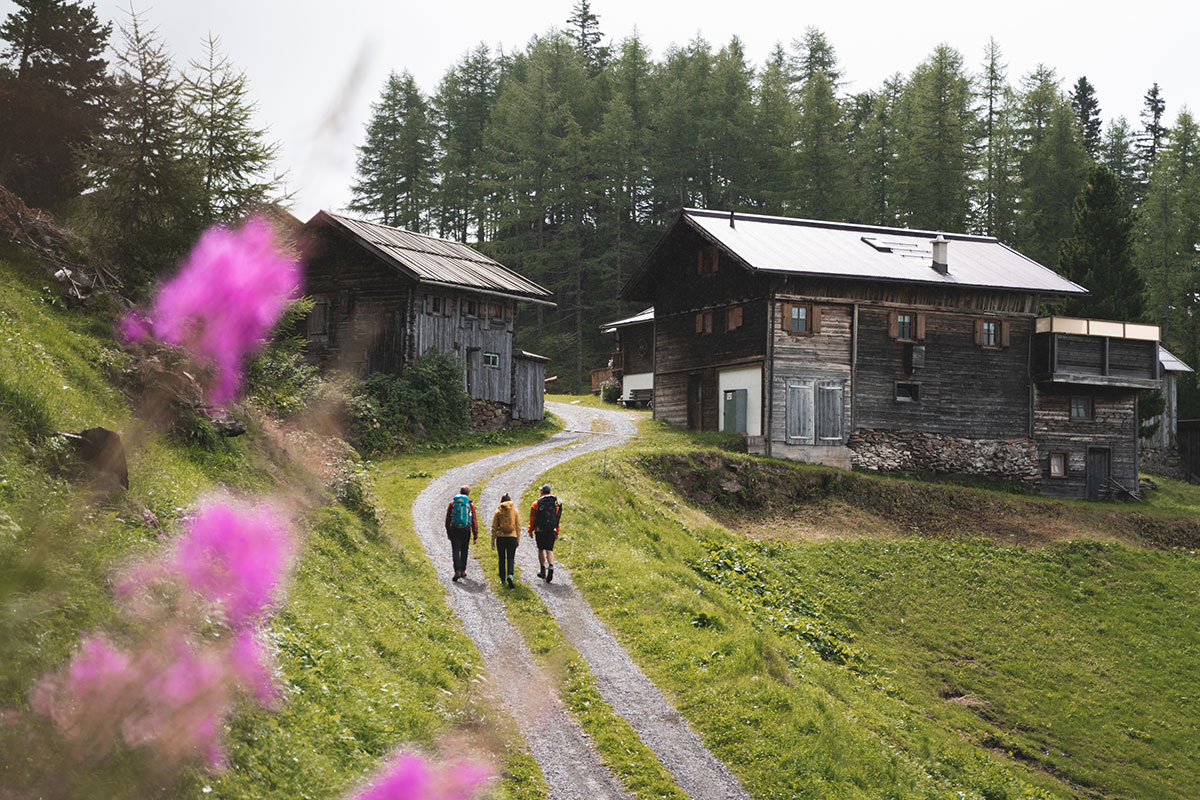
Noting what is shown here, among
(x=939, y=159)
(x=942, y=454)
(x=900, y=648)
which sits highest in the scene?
(x=939, y=159)

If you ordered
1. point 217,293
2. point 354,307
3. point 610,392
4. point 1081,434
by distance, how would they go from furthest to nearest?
point 610,392 < point 1081,434 < point 354,307 < point 217,293

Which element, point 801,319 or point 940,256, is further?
point 940,256

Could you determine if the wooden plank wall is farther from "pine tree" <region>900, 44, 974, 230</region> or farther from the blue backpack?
"pine tree" <region>900, 44, 974, 230</region>

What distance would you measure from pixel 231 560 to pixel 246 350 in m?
9.09

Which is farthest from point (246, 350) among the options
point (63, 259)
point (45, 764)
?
point (45, 764)

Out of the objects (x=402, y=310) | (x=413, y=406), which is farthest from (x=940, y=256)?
(x=413, y=406)

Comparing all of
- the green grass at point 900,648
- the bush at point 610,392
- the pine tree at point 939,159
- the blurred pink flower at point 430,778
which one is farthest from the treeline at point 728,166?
the blurred pink flower at point 430,778

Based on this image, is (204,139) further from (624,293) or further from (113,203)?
(624,293)

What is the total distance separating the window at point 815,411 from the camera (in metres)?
39.6

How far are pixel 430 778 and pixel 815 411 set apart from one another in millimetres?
31108

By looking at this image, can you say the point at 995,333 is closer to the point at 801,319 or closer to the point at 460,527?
the point at 801,319

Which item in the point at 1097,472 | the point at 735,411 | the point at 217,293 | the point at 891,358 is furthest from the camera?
the point at 1097,472

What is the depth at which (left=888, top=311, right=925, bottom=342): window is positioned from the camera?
41.2 metres

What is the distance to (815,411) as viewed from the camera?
39.9m
